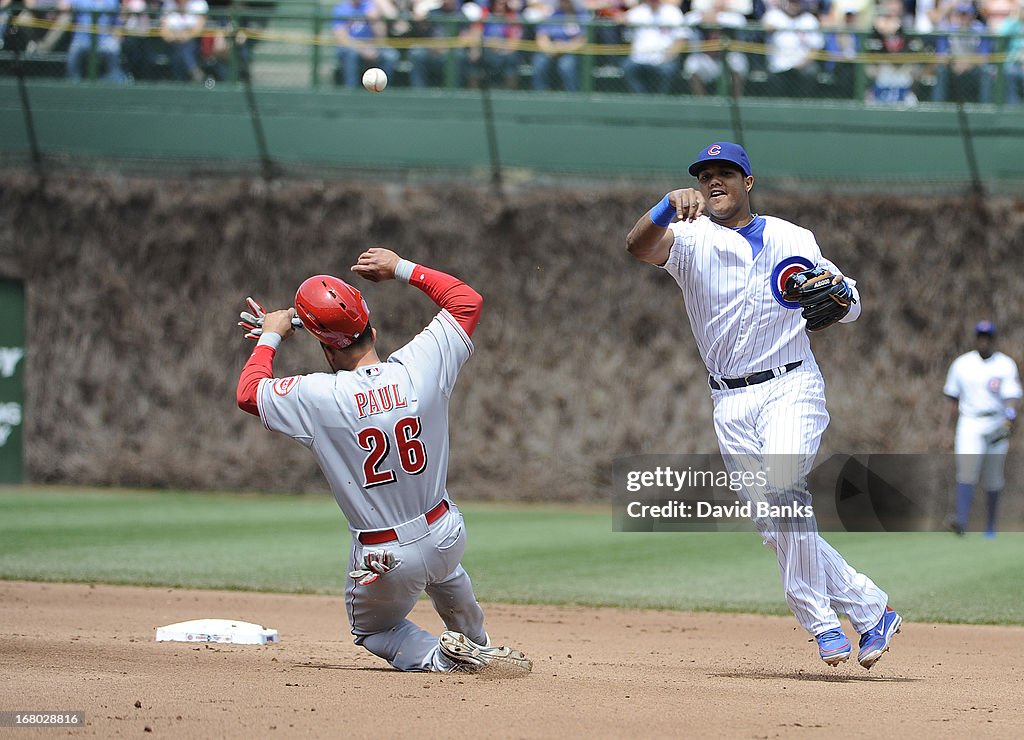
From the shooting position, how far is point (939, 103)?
16250mm

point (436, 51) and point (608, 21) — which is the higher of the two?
point (608, 21)

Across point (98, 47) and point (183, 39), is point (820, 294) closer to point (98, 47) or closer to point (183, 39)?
point (183, 39)

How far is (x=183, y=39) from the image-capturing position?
Answer: 16.8 m

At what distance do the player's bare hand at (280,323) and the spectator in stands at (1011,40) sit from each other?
1256 centimetres

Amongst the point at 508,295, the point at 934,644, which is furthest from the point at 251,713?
the point at 508,295

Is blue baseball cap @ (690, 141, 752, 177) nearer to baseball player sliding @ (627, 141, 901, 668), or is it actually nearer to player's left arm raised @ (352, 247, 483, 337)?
baseball player sliding @ (627, 141, 901, 668)

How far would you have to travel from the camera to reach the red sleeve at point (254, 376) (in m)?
5.43

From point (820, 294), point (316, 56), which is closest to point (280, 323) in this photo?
point (820, 294)

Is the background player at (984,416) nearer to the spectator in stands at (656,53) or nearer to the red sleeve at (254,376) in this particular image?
the spectator in stands at (656,53)

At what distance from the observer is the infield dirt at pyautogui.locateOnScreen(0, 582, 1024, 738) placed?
4613mm

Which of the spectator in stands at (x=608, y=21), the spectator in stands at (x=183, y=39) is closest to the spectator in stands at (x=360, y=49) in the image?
the spectator in stands at (x=183, y=39)

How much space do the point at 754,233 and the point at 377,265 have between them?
164cm

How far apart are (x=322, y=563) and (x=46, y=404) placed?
758 centimetres

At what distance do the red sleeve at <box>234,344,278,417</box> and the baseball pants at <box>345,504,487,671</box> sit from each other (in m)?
0.69
